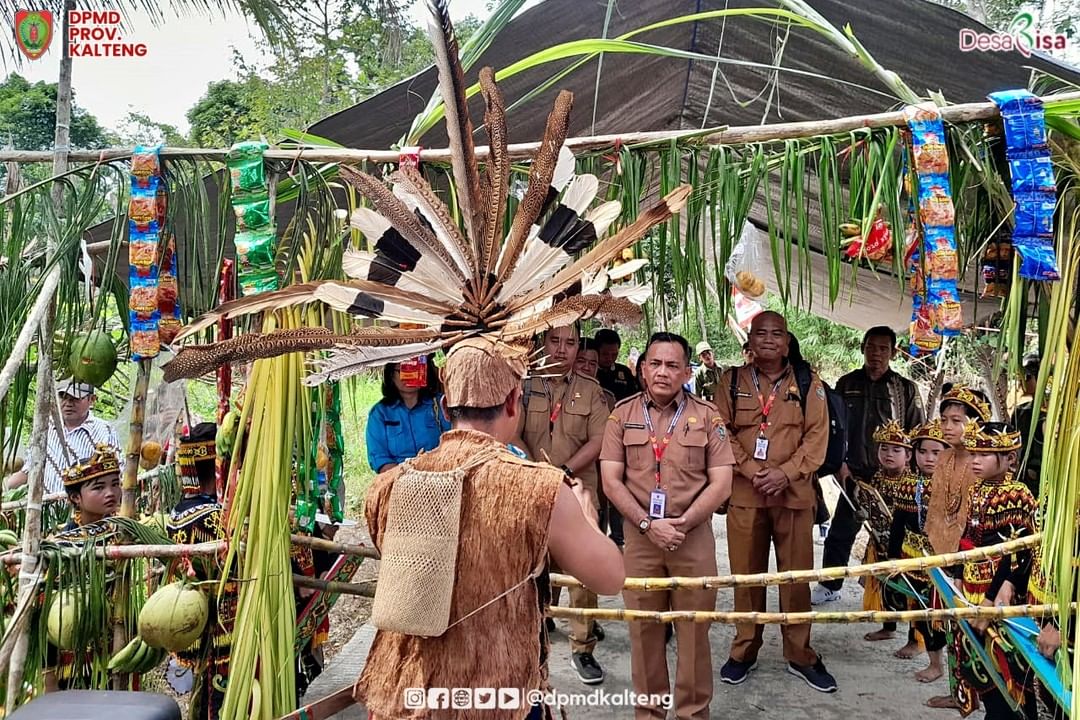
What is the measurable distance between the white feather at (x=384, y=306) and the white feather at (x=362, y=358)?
8cm

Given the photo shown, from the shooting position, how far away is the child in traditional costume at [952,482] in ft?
11.8

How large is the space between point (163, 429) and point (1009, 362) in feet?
16.5

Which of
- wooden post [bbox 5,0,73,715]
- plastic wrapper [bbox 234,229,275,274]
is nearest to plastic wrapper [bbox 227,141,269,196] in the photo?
plastic wrapper [bbox 234,229,275,274]

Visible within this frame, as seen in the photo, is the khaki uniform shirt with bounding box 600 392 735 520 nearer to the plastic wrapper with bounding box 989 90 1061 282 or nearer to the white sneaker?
the plastic wrapper with bounding box 989 90 1061 282

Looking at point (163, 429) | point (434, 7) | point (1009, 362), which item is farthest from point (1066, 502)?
point (163, 429)

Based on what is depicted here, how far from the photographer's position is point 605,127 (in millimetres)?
4711

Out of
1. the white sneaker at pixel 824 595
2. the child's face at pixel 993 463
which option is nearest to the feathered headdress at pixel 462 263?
the child's face at pixel 993 463

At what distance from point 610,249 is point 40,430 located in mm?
2003

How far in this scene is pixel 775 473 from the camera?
12.8 feet

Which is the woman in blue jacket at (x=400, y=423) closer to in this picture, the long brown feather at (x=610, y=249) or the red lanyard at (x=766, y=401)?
the red lanyard at (x=766, y=401)

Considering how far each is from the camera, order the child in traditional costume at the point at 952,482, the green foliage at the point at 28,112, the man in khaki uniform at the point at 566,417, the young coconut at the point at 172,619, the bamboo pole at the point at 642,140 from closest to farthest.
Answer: the bamboo pole at the point at 642,140, the young coconut at the point at 172,619, the child in traditional costume at the point at 952,482, the man in khaki uniform at the point at 566,417, the green foliage at the point at 28,112

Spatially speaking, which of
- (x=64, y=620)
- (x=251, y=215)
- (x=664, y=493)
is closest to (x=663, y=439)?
(x=664, y=493)

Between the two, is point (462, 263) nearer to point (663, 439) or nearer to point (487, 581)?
point (487, 581)

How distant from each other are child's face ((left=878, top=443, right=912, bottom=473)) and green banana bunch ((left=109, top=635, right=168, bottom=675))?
12.4 ft
